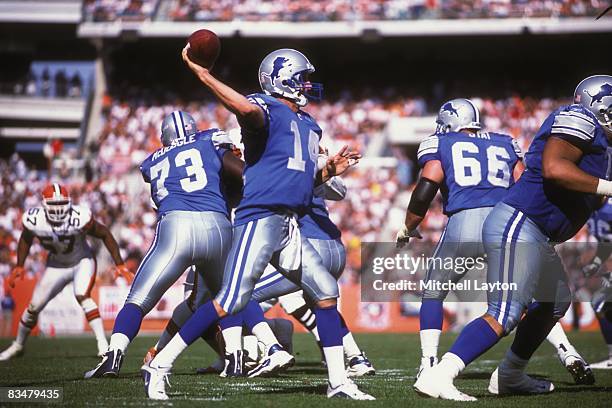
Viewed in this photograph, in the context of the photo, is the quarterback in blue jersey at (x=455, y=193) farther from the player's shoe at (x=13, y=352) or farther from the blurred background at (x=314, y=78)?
the blurred background at (x=314, y=78)

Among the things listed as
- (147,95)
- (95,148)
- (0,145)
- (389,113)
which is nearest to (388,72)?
(389,113)

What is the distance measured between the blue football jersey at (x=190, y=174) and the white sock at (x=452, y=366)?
6.64 feet

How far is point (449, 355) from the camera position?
5055mm

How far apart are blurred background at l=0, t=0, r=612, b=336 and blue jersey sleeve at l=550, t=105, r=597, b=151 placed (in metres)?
14.6

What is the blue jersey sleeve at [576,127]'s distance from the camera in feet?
16.3

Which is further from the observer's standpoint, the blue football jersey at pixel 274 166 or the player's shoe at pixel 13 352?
the player's shoe at pixel 13 352

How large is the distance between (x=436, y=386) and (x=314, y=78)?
24310 millimetres

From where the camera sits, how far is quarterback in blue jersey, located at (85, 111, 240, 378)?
238 inches

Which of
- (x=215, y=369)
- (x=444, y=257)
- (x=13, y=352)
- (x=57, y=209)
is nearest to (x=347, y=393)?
(x=444, y=257)

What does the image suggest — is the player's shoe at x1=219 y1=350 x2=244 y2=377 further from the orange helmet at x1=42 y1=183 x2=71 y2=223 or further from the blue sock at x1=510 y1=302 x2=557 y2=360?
the orange helmet at x1=42 y1=183 x2=71 y2=223

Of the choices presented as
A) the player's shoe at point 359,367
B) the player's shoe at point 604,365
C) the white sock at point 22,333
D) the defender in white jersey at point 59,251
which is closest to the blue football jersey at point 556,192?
the player's shoe at point 359,367

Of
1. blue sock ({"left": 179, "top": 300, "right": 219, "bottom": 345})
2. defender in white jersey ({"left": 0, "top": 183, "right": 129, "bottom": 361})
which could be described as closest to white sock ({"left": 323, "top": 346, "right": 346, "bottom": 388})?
blue sock ({"left": 179, "top": 300, "right": 219, "bottom": 345})

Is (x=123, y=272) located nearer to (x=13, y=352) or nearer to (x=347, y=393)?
(x=13, y=352)

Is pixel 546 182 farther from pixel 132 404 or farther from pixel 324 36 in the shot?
pixel 324 36
